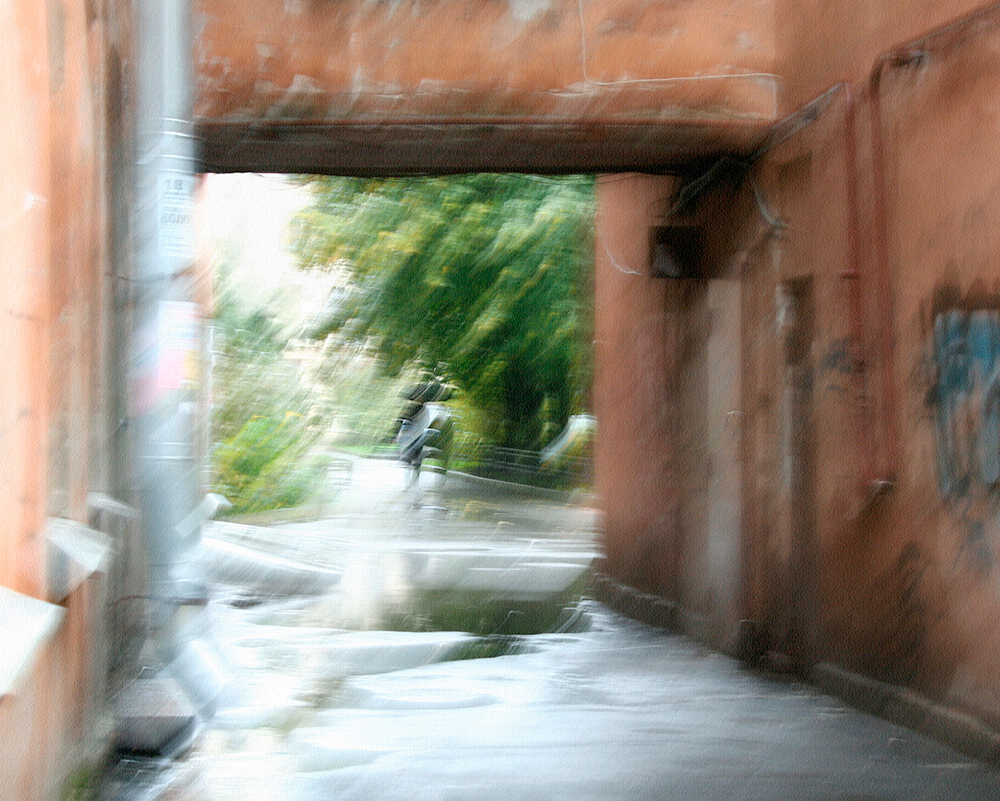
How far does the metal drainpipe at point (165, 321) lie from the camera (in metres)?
4.79

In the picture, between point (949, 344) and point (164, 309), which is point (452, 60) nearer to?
point (164, 309)

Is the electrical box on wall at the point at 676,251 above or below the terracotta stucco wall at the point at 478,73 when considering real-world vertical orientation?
below

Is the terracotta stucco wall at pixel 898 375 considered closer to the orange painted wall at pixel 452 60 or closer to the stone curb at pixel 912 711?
the stone curb at pixel 912 711

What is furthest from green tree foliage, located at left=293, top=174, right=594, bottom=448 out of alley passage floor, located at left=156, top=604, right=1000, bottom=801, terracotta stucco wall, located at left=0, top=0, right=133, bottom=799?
terracotta stucco wall, located at left=0, top=0, right=133, bottom=799

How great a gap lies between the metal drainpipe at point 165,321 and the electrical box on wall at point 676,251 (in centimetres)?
414

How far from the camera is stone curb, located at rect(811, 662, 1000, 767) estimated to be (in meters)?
4.73

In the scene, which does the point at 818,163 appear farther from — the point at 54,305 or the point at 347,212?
the point at 347,212

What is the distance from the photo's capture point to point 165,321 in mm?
4812

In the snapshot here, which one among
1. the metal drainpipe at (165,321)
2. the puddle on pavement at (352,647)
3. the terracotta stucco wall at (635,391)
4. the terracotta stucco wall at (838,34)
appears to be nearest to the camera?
the puddle on pavement at (352,647)

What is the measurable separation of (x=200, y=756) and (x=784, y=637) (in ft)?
12.2

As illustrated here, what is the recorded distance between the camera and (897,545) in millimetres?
5535

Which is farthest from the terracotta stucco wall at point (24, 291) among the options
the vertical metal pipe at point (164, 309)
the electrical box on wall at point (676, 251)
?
the electrical box on wall at point (676, 251)

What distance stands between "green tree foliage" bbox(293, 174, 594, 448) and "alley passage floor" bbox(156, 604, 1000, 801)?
9383 mm

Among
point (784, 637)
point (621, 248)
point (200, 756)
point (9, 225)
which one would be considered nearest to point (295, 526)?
point (621, 248)
